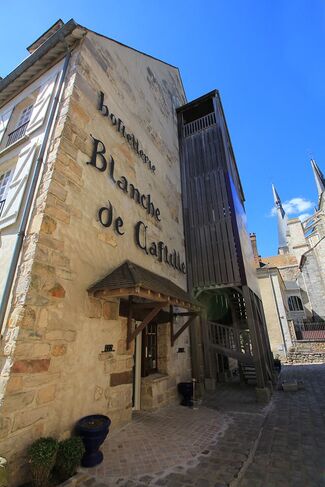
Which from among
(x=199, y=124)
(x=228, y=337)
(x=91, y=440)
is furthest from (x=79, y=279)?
(x=199, y=124)

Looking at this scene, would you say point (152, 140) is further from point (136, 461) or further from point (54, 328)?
point (136, 461)

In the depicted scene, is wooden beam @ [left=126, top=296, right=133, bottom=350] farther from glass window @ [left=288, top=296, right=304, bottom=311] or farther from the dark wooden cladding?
glass window @ [left=288, top=296, right=304, bottom=311]

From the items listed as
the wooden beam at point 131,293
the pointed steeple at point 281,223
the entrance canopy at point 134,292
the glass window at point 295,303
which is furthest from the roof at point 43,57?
the pointed steeple at point 281,223

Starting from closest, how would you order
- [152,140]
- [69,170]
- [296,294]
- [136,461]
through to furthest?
[136,461]
[69,170]
[152,140]
[296,294]

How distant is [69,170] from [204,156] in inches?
261

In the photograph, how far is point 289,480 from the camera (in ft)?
8.54

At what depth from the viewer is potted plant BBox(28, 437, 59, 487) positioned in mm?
2301

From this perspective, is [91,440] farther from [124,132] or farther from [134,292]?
[124,132]

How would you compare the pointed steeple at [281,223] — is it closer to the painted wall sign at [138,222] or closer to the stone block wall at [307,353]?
the stone block wall at [307,353]

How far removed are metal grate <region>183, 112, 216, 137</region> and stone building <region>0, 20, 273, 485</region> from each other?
101 inches

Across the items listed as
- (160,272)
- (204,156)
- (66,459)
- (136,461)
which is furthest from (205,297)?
(66,459)

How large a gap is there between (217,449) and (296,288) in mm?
25953

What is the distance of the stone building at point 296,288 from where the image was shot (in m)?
16.3

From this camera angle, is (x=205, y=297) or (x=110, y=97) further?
(x=205, y=297)
